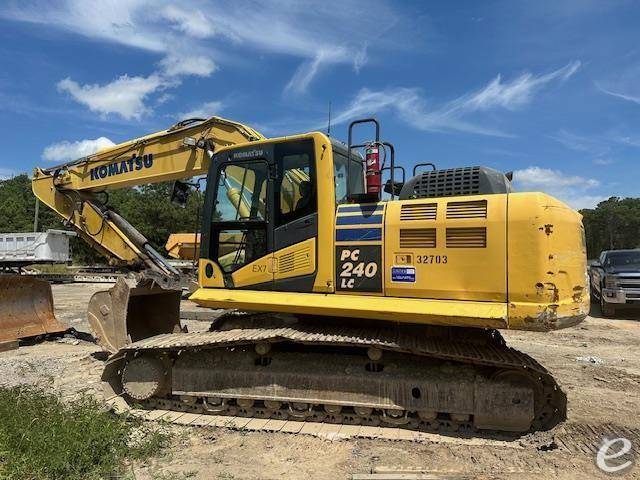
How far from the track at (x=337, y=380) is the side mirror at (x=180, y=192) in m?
2.12

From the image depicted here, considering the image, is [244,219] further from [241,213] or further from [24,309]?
[24,309]

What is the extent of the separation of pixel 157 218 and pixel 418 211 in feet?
169

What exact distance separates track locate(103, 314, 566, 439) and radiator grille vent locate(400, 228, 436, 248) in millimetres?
950

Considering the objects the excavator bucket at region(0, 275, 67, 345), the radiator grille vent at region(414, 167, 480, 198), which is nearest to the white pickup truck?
the radiator grille vent at region(414, 167, 480, 198)

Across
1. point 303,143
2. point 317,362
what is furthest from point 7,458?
point 303,143

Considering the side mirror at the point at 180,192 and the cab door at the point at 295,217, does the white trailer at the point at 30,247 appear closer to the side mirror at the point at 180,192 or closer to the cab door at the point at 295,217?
the side mirror at the point at 180,192

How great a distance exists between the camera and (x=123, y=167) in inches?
299

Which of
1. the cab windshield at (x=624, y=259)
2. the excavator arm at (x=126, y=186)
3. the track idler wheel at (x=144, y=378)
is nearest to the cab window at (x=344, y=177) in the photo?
the excavator arm at (x=126, y=186)

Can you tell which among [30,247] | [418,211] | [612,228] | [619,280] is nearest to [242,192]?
[418,211]

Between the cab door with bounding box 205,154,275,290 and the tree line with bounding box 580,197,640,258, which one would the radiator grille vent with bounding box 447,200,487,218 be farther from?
the tree line with bounding box 580,197,640,258

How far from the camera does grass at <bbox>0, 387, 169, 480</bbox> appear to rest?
Result: 3863 mm

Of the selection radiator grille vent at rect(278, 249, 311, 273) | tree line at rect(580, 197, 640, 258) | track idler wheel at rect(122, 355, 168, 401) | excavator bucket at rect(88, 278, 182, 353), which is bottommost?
track idler wheel at rect(122, 355, 168, 401)

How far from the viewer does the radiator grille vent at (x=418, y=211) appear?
4840mm

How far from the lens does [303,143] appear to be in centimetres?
536
